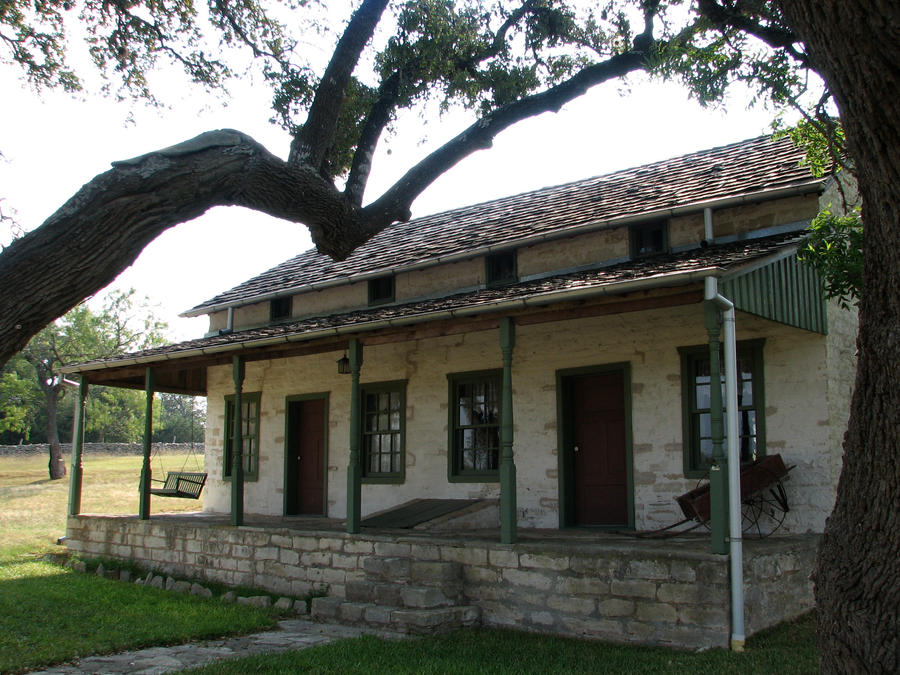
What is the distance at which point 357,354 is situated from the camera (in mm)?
10227

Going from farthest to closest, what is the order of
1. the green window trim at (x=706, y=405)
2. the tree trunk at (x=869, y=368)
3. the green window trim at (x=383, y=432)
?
the green window trim at (x=383, y=432), the green window trim at (x=706, y=405), the tree trunk at (x=869, y=368)

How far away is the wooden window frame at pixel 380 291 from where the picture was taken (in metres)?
13.6

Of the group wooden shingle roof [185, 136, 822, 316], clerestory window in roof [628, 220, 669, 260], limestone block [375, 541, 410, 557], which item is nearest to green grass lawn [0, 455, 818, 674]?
limestone block [375, 541, 410, 557]

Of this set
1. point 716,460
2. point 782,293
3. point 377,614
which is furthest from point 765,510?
point 377,614

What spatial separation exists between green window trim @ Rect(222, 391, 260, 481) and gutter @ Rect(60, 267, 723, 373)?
259 cm

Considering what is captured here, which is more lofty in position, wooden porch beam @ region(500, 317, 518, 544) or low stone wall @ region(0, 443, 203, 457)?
wooden porch beam @ region(500, 317, 518, 544)

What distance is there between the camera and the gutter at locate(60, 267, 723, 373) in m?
7.36

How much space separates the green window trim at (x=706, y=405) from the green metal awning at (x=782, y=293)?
68 centimetres

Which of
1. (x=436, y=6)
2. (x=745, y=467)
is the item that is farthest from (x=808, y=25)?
(x=436, y=6)

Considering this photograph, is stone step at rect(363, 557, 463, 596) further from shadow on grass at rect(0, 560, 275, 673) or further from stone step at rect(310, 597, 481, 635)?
shadow on grass at rect(0, 560, 275, 673)

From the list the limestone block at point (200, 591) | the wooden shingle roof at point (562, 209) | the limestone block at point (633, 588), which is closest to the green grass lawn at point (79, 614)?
the limestone block at point (200, 591)

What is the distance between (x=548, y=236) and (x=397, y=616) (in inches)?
215

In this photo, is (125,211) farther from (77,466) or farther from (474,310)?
(77,466)

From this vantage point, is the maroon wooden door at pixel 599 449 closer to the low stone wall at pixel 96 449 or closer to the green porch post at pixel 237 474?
the green porch post at pixel 237 474
